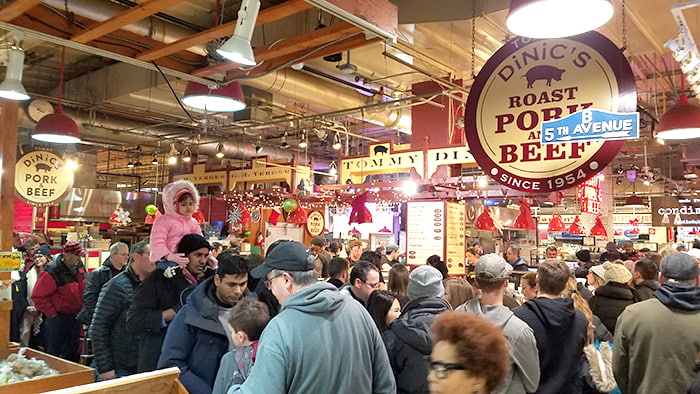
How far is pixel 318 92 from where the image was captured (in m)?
8.70

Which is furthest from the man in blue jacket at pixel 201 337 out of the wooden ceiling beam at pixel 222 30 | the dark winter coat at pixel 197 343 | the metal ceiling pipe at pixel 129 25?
the metal ceiling pipe at pixel 129 25

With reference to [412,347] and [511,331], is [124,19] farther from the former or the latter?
[511,331]

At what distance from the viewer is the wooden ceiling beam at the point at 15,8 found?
3.07 m

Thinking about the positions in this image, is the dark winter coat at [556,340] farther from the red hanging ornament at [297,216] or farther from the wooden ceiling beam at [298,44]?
the red hanging ornament at [297,216]

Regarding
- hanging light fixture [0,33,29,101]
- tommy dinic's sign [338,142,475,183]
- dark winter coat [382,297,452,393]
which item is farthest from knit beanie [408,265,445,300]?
Result: tommy dinic's sign [338,142,475,183]

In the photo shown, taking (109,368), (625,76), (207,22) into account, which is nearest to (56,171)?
(207,22)

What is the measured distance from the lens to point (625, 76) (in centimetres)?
288

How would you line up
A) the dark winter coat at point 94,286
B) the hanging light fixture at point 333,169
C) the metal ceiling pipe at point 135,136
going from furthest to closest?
1. the hanging light fixture at point 333,169
2. the metal ceiling pipe at point 135,136
3. the dark winter coat at point 94,286

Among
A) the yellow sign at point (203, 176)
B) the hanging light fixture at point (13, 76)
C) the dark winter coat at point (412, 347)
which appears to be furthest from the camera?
the yellow sign at point (203, 176)

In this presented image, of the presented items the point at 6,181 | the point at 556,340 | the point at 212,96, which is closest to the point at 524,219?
the point at 556,340

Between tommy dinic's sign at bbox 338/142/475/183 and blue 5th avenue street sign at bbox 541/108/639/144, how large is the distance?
5.60 meters

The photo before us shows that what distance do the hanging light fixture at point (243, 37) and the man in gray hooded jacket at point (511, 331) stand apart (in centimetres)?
204

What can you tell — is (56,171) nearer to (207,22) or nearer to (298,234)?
(207,22)

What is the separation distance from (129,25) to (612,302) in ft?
20.8
